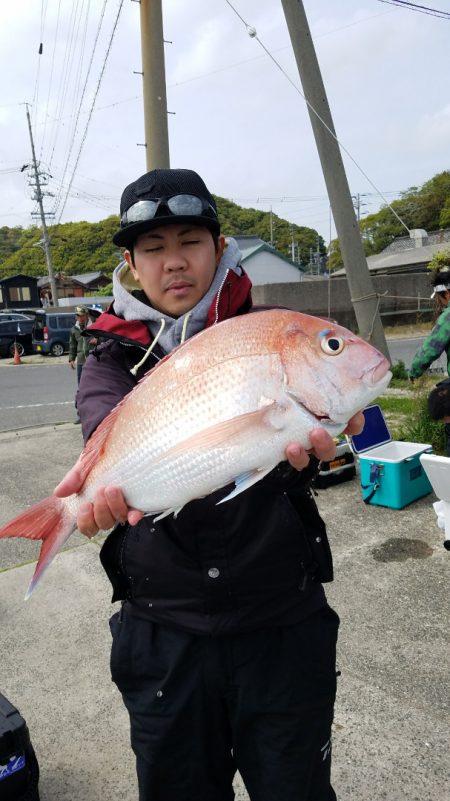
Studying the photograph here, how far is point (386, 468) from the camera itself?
15.0ft

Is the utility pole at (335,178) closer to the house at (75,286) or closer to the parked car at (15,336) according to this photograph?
the parked car at (15,336)

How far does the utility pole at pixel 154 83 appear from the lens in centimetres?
600

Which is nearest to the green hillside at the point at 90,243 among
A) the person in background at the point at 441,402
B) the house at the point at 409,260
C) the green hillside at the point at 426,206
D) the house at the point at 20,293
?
the green hillside at the point at 426,206

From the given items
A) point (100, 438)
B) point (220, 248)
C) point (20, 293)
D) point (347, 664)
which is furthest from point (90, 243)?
point (100, 438)

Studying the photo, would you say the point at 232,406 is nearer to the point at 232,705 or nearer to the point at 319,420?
the point at 319,420

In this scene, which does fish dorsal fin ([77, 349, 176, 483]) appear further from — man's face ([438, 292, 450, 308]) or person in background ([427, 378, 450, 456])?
man's face ([438, 292, 450, 308])

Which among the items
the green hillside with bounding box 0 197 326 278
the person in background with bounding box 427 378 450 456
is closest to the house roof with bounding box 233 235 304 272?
the green hillside with bounding box 0 197 326 278

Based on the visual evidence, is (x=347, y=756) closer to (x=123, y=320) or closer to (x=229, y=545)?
(x=229, y=545)

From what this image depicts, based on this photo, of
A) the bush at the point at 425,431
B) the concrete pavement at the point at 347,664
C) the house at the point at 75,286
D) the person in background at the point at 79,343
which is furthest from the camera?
the house at the point at 75,286

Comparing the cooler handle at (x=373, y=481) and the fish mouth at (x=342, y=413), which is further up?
the fish mouth at (x=342, y=413)

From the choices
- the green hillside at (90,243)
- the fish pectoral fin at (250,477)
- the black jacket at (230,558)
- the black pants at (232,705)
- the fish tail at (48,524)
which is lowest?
the black pants at (232,705)

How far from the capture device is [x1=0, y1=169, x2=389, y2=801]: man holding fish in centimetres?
131

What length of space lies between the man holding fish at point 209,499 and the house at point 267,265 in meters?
43.0

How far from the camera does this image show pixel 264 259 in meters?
45.5
